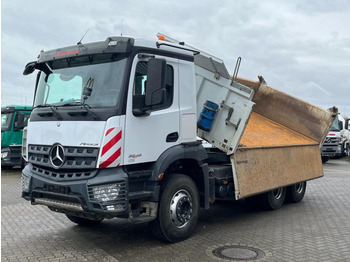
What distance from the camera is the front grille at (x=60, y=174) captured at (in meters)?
4.68

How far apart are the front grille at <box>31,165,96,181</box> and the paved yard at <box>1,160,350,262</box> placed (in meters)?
1.03

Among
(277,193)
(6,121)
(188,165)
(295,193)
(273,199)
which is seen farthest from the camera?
(6,121)

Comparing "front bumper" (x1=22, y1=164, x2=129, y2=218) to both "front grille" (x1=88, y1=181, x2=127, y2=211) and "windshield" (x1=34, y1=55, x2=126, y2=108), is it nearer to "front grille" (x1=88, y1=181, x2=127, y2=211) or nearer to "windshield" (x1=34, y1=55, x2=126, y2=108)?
"front grille" (x1=88, y1=181, x2=127, y2=211)

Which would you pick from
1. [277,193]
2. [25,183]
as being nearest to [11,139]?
[25,183]

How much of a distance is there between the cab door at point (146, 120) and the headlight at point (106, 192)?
1.21ft

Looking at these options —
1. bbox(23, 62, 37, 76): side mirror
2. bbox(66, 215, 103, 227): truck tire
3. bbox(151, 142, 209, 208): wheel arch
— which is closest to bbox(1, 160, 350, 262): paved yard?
bbox(66, 215, 103, 227): truck tire

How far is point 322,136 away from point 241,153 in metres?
2.97

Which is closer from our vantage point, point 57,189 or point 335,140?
point 57,189

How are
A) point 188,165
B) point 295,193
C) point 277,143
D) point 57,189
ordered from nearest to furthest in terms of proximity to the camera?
1. point 57,189
2. point 188,165
3. point 277,143
4. point 295,193

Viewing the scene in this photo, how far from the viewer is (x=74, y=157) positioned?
15.7ft

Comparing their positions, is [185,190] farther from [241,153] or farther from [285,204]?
[285,204]

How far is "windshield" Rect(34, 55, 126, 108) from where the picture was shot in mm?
4805

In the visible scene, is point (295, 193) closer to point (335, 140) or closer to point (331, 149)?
point (331, 149)

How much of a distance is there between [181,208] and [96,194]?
145 centimetres
